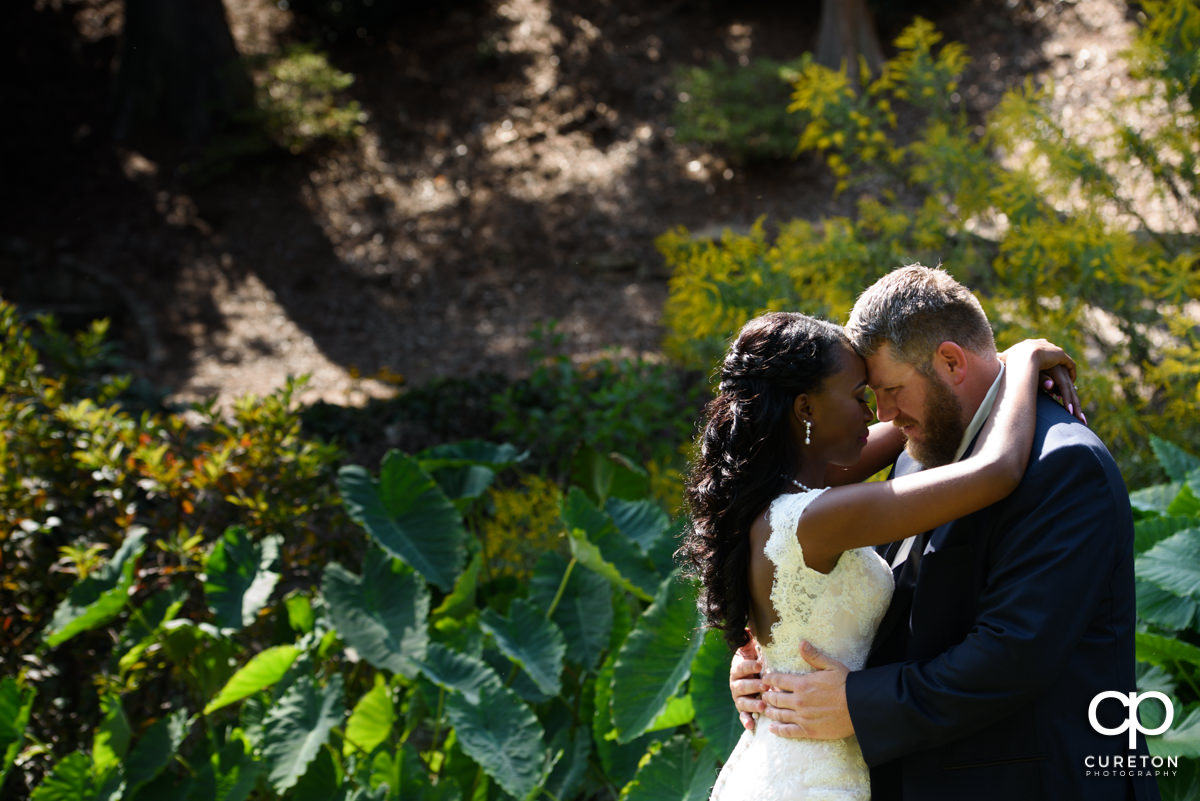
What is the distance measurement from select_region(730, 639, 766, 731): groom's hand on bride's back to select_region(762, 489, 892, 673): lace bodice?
117mm

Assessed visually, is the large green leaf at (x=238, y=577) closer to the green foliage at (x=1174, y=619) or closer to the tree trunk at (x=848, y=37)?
the green foliage at (x=1174, y=619)

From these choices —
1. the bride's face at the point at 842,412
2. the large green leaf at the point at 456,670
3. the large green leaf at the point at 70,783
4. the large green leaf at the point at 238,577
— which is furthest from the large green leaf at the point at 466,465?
the bride's face at the point at 842,412

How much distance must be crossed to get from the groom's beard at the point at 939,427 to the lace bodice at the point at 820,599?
0.87 ft

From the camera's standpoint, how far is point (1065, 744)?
1994mm

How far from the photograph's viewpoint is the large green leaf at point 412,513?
4.03 metres

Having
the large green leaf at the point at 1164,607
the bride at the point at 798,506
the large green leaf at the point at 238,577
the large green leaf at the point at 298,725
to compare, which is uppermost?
the bride at the point at 798,506

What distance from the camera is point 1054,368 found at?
233 centimetres

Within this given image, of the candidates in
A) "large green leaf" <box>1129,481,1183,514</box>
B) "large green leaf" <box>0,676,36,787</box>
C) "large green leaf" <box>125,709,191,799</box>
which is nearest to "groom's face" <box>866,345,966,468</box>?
"large green leaf" <box>1129,481,1183,514</box>

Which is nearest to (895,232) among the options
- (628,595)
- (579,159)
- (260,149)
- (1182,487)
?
(1182,487)

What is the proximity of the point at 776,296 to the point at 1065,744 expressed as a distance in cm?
315

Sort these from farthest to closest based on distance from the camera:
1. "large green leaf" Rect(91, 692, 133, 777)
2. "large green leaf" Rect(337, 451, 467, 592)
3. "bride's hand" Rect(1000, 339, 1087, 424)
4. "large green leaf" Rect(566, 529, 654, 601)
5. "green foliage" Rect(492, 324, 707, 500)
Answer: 1. "green foliage" Rect(492, 324, 707, 500)
2. "large green leaf" Rect(337, 451, 467, 592)
3. "large green leaf" Rect(91, 692, 133, 777)
4. "large green leaf" Rect(566, 529, 654, 601)
5. "bride's hand" Rect(1000, 339, 1087, 424)

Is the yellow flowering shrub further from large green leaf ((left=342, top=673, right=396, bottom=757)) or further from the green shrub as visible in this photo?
large green leaf ((left=342, top=673, right=396, bottom=757))

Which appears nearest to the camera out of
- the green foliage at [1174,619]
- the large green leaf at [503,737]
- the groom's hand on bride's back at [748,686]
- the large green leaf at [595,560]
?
the groom's hand on bride's back at [748,686]

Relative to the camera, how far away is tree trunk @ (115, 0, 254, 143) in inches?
472
